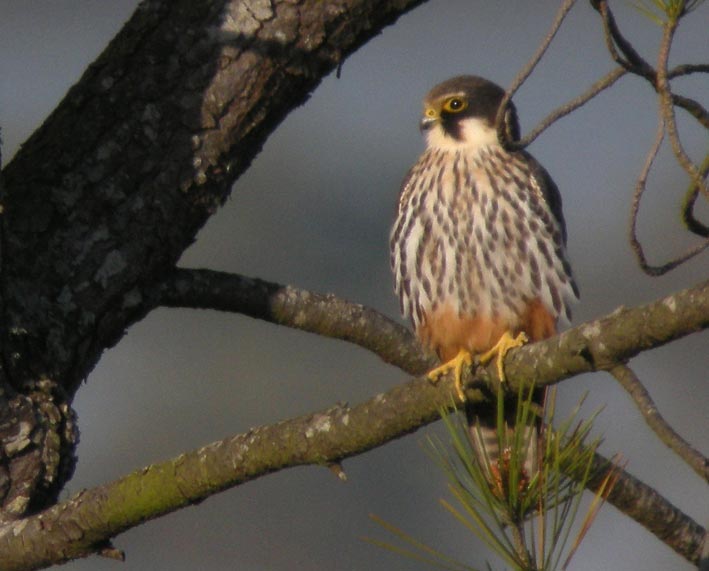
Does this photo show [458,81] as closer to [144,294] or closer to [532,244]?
[532,244]

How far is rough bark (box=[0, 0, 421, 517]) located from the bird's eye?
126 cm

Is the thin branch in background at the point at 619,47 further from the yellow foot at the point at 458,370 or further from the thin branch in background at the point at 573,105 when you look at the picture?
the yellow foot at the point at 458,370

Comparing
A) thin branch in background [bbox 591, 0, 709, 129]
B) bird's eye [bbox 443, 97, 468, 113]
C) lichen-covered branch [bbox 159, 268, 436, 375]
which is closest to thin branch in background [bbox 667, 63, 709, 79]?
thin branch in background [bbox 591, 0, 709, 129]

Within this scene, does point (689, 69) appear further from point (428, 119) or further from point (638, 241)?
point (428, 119)

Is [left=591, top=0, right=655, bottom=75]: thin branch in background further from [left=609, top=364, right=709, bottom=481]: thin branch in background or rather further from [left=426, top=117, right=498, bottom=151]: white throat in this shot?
[left=426, top=117, right=498, bottom=151]: white throat

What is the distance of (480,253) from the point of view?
392 cm

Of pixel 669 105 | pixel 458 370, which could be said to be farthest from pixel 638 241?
pixel 458 370

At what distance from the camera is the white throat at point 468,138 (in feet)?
14.1

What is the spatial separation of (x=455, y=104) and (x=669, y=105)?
2.12 metres

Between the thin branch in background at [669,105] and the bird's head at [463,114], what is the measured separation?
186cm

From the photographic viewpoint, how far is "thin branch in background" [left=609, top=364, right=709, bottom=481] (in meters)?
2.26

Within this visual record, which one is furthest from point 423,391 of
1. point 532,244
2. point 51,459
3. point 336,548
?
point 336,548

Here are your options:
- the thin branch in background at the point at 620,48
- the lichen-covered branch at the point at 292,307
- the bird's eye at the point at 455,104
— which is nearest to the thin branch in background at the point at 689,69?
the thin branch in background at the point at 620,48

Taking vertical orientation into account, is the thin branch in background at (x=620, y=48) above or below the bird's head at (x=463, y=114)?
below
